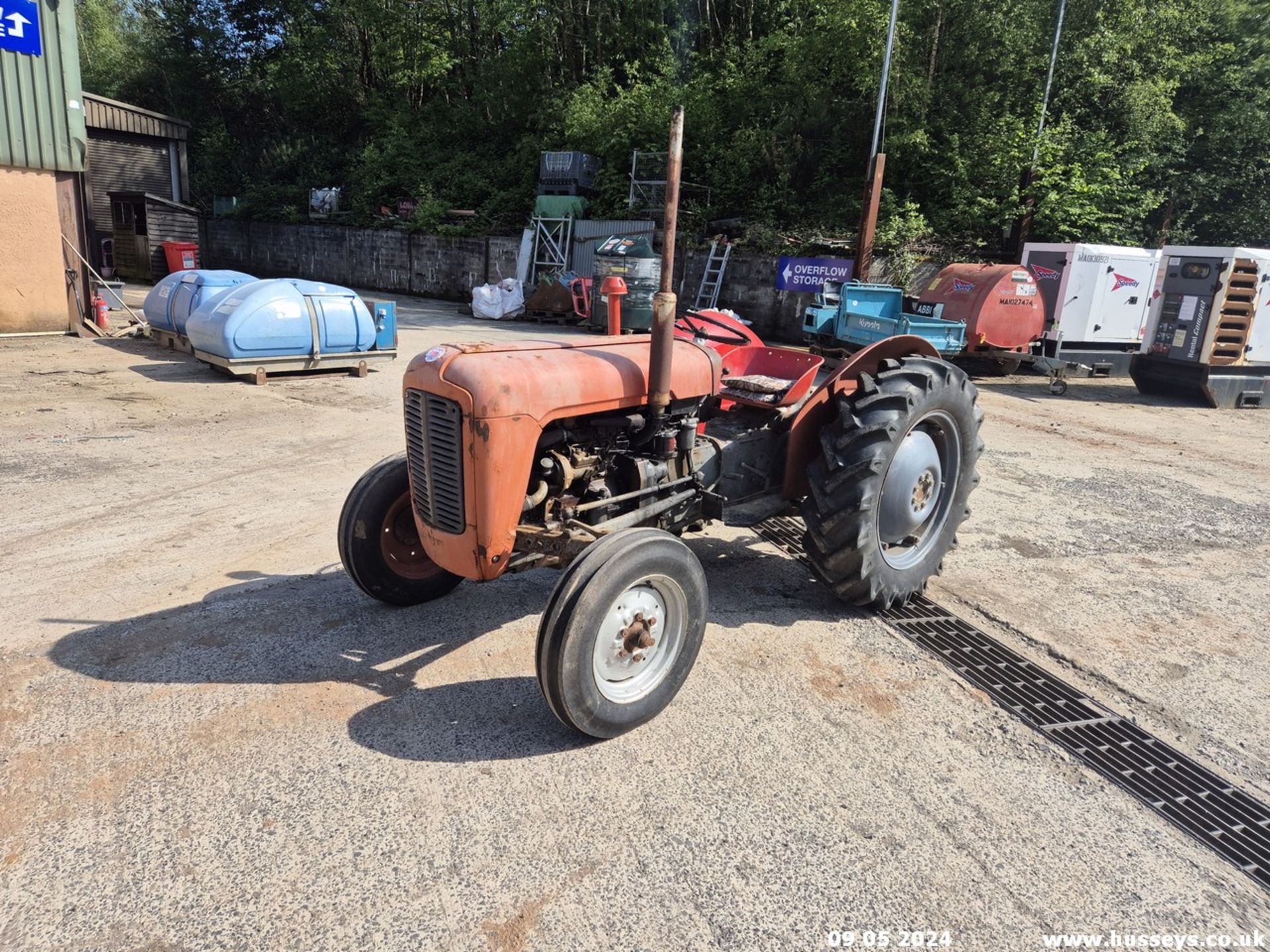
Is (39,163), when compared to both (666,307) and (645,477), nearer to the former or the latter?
(645,477)

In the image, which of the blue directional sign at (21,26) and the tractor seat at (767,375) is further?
the blue directional sign at (21,26)

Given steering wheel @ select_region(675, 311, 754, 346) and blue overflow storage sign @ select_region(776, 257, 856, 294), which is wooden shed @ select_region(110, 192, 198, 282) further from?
steering wheel @ select_region(675, 311, 754, 346)

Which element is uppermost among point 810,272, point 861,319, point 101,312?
point 810,272

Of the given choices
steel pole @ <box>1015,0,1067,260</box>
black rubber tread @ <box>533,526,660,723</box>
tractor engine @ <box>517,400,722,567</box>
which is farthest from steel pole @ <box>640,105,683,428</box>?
steel pole @ <box>1015,0,1067,260</box>

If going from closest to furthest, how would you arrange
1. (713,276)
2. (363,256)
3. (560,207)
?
(713,276), (560,207), (363,256)

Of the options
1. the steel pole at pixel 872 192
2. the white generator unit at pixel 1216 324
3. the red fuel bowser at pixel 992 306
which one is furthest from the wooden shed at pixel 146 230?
the white generator unit at pixel 1216 324

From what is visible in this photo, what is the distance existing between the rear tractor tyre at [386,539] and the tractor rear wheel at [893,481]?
1886 millimetres

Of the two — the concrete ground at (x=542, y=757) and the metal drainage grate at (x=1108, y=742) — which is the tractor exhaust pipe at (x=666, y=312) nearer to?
the concrete ground at (x=542, y=757)

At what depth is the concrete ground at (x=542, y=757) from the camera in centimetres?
223

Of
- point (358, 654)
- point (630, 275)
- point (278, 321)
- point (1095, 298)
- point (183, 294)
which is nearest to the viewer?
point (358, 654)

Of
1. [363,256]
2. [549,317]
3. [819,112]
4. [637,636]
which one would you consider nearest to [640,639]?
[637,636]

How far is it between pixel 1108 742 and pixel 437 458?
281 centimetres

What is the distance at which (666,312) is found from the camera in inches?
120

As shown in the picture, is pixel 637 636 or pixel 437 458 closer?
pixel 637 636
